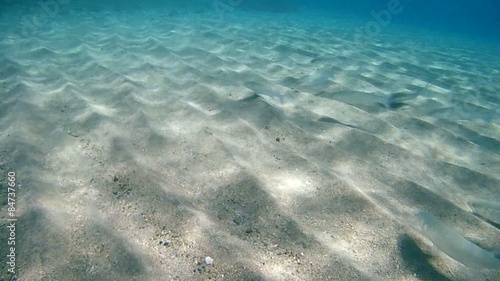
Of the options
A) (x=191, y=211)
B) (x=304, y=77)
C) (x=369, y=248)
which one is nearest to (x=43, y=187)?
(x=191, y=211)

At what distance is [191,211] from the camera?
96.0 inches

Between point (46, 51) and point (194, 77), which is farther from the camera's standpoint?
point (46, 51)

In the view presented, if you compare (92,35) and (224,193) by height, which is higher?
(224,193)

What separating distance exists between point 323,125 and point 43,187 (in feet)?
10.9

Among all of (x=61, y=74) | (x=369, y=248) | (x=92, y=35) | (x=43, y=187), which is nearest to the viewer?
(x=369, y=248)

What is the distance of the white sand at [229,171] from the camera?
6.89 ft

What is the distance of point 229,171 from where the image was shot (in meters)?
2.93

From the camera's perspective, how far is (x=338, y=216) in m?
2.55

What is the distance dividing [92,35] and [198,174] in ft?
25.8

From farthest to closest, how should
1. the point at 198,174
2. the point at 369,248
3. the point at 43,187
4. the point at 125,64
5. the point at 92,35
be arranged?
1. the point at 92,35
2. the point at 125,64
3. the point at 198,174
4. the point at 43,187
5. the point at 369,248

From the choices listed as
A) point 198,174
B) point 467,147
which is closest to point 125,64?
point 198,174

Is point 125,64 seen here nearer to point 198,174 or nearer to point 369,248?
point 198,174

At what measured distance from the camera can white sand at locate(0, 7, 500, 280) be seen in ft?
6.89

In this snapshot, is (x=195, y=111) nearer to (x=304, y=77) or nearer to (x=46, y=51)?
(x=304, y=77)
